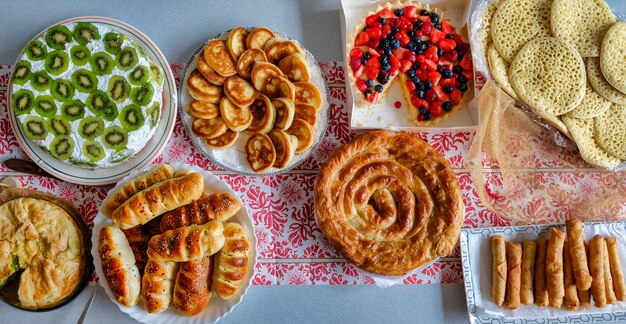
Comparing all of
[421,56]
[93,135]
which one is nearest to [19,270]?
[93,135]

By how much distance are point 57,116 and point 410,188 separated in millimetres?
1655

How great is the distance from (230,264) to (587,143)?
71.3 inches

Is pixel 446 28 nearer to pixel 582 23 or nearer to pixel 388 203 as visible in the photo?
pixel 582 23

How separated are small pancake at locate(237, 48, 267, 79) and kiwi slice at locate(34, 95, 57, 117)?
842 millimetres

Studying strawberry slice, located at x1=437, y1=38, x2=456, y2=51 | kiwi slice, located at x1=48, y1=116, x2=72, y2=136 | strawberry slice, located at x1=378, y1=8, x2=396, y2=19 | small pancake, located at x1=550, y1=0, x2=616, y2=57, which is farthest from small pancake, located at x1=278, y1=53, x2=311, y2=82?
small pancake, located at x1=550, y1=0, x2=616, y2=57

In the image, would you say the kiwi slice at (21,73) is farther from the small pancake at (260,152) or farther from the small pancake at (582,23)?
the small pancake at (582,23)

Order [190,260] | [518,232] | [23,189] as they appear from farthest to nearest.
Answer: [518,232] < [23,189] < [190,260]

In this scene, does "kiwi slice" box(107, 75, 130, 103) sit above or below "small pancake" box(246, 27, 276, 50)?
below

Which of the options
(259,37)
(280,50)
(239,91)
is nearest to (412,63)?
(280,50)

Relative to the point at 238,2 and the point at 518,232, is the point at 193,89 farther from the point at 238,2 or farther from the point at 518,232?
the point at 518,232

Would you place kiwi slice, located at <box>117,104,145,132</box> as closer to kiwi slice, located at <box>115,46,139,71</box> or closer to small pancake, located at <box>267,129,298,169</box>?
kiwi slice, located at <box>115,46,139,71</box>

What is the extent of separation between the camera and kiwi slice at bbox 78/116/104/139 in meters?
2.39

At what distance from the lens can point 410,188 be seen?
2.59 m

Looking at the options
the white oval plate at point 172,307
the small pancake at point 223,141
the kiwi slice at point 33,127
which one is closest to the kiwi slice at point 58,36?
the kiwi slice at point 33,127
